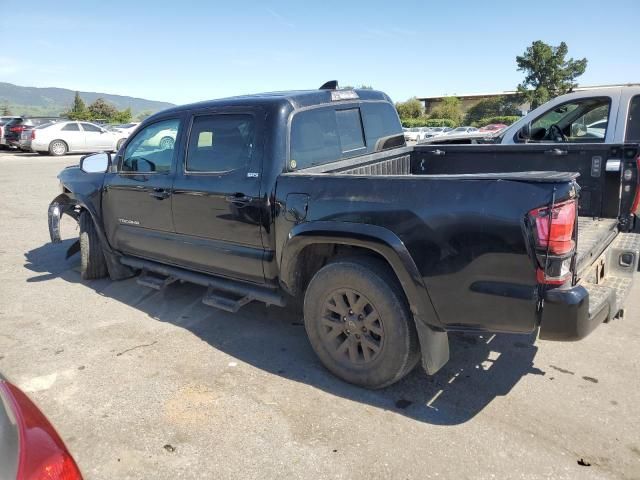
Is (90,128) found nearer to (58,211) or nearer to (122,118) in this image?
(58,211)

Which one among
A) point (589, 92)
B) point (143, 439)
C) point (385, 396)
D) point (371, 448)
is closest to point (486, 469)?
point (371, 448)

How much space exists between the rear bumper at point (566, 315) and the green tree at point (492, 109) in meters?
57.8

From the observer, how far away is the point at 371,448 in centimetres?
274

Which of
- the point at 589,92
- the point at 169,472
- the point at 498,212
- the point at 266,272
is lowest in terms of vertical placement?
the point at 169,472

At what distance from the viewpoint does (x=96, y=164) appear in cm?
518

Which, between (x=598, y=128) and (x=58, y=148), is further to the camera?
(x=58, y=148)

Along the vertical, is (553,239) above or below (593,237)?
above

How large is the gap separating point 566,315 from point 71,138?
2464 centimetres

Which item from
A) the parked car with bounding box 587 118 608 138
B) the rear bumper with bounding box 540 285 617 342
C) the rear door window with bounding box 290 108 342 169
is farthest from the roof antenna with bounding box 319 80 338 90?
the parked car with bounding box 587 118 608 138

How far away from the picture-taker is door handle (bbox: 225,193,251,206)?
3709 millimetres

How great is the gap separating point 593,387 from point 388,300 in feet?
4.94

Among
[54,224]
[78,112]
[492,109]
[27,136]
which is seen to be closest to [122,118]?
[78,112]

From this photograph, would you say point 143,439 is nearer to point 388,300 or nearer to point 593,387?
point 388,300

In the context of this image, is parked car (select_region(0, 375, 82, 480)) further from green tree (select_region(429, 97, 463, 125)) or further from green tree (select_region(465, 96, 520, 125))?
green tree (select_region(429, 97, 463, 125))
